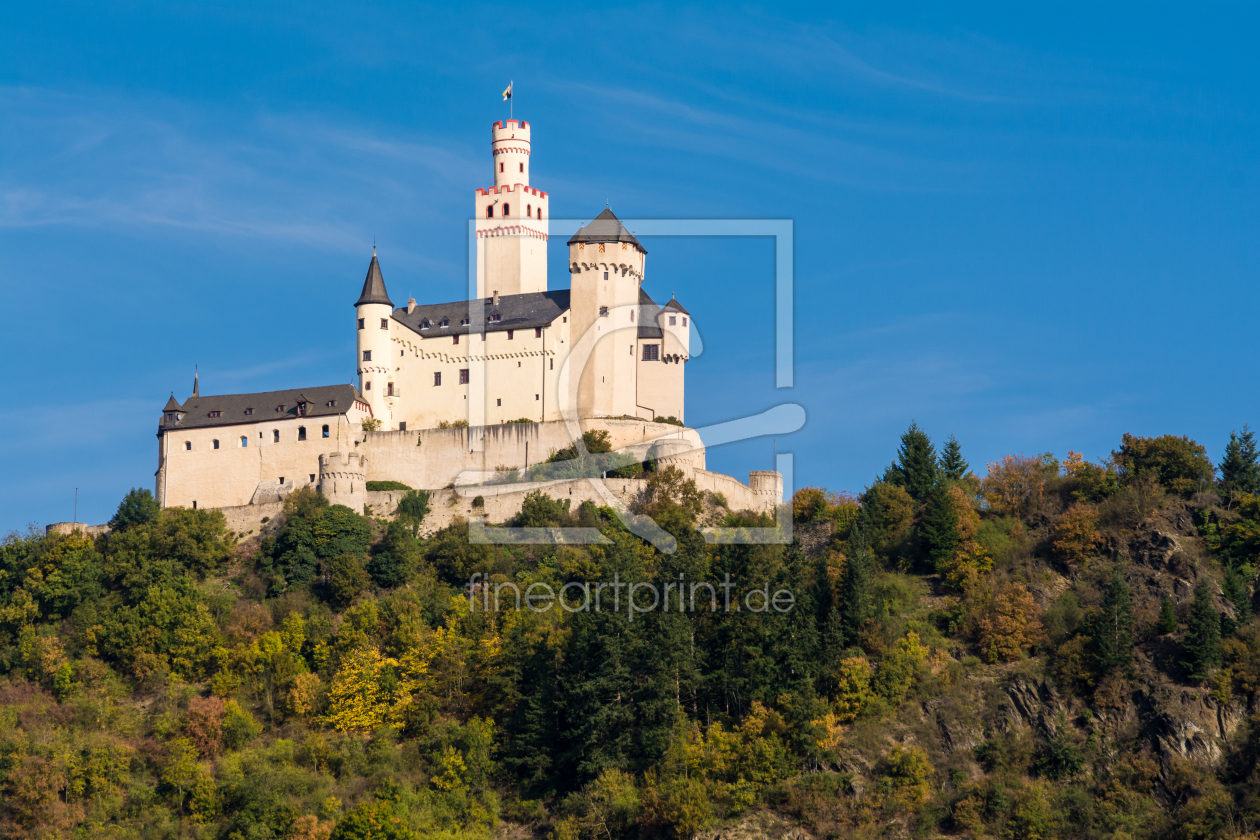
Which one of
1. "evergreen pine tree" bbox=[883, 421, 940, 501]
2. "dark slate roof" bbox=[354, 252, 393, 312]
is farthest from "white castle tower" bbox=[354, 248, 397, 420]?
"evergreen pine tree" bbox=[883, 421, 940, 501]

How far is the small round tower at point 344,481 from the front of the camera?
252ft

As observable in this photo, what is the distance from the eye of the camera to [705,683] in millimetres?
60281

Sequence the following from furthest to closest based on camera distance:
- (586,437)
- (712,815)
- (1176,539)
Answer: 1. (586,437)
2. (1176,539)
3. (712,815)

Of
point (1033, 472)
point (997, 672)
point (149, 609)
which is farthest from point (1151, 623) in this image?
point (149, 609)

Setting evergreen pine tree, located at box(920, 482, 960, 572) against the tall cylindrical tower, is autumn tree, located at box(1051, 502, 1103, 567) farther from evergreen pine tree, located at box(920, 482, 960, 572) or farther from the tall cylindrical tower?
the tall cylindrical tower

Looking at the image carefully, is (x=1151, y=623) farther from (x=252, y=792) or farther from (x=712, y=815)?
(x=252, y=792)

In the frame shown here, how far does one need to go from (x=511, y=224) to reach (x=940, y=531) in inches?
1233

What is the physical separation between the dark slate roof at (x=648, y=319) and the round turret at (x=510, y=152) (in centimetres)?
1137

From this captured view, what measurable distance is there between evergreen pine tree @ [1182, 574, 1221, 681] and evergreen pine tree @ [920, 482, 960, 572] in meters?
Answer: 10.7

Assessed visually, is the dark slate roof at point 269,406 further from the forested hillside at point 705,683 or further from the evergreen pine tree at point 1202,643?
the evergreen pine tree at point 1202,643

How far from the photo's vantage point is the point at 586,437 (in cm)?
7838

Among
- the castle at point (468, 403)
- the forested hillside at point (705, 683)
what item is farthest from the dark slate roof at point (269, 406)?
the forested hillside at point (705, 683)

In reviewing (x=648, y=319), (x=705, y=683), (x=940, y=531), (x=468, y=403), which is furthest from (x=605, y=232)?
(x=705, y=683)

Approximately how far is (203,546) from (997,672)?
32832 millimetres
